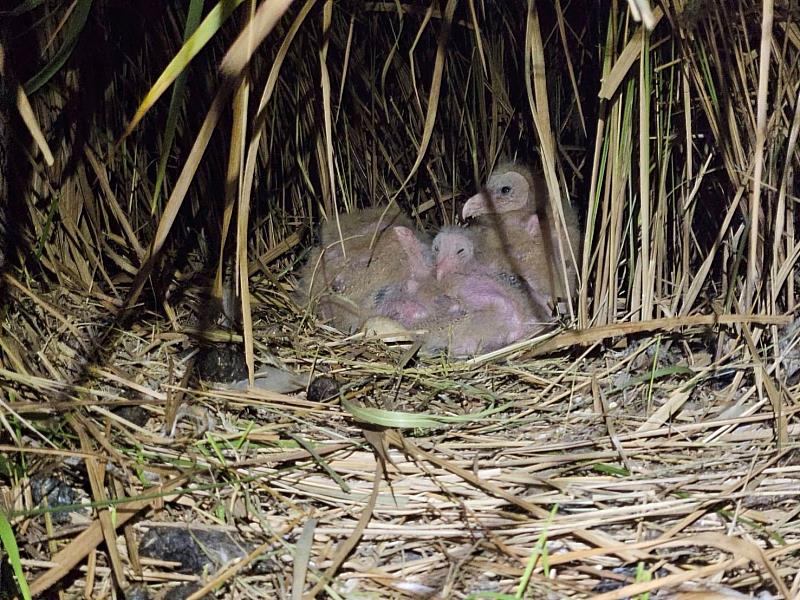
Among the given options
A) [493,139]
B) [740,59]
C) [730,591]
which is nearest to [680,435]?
[730,591]

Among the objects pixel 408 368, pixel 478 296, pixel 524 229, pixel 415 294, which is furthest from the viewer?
pixel 524 229

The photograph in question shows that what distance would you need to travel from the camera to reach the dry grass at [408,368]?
4.07 ft

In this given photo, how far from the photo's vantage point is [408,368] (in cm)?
189

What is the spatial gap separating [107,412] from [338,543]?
1.68 ft

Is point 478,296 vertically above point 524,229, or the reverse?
point 524,229

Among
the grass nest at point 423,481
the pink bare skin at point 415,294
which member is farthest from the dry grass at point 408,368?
the pink bare skin at point 415,294

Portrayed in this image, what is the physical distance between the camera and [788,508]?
1.30 meters

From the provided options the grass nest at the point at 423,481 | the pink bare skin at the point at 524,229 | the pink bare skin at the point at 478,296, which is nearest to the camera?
the grass nest at the point at 423,481

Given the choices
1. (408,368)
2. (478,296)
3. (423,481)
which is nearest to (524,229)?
(478,296)

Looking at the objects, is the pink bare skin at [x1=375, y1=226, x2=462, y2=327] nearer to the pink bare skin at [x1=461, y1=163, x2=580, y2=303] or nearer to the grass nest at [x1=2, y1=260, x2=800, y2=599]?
the pink bare skin at [x1=461, y1=163, x2=580, y2=303]

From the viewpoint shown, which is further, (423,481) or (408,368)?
(408,368)

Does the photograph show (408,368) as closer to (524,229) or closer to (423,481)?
(423,481)

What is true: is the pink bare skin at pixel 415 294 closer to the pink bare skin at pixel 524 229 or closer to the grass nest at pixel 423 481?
the pink bare skin at pixel 524 229

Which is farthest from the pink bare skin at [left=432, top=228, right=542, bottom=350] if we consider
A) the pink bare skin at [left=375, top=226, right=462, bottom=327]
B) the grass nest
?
the grass nest
